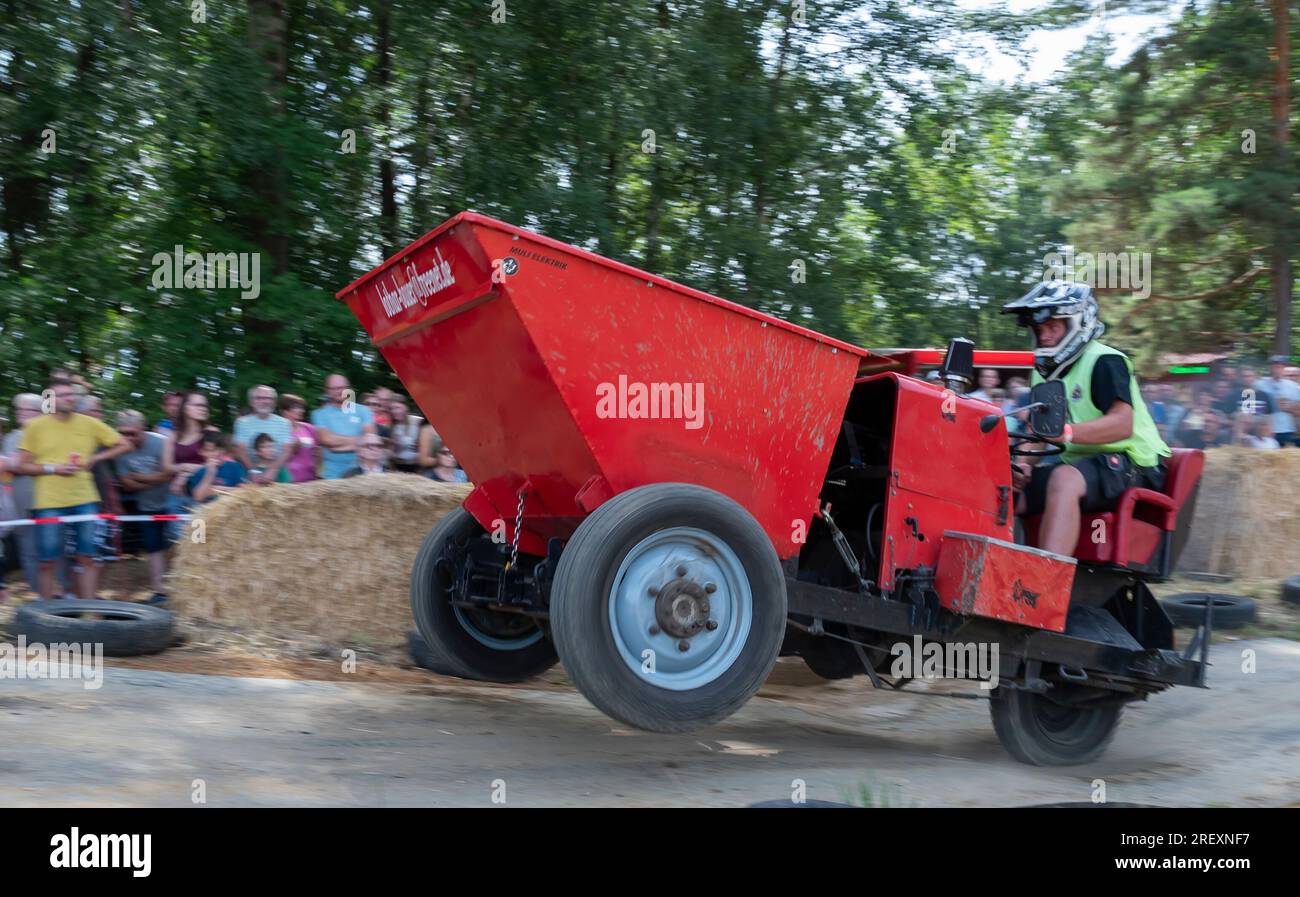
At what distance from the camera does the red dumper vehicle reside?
15.5 ft

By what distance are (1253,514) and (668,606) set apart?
8765mm

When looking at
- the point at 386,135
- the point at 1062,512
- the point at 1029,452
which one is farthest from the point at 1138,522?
the point at 386,135

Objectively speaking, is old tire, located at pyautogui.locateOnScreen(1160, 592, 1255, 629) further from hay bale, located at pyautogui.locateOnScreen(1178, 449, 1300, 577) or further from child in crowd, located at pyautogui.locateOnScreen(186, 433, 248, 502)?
child in crowd, located at pyautogui.locateOnScreen(186, 433, 248, 502)

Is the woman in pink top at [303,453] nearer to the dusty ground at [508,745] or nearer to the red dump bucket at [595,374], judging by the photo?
the dusty ground at [508,745]

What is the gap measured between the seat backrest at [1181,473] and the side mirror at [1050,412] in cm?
111

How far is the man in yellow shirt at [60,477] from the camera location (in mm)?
8375

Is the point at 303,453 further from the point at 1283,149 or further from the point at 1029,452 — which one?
the point at 1283,149

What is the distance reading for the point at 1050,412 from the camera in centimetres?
564

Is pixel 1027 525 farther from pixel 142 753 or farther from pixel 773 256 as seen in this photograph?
pixel 773 256

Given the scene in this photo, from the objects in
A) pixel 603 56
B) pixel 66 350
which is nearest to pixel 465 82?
pixel 603 56

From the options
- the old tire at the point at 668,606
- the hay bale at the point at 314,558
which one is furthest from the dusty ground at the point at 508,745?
the old tire at the point at 668,606

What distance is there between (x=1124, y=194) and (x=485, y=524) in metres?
20.1

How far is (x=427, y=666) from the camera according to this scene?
7754mm

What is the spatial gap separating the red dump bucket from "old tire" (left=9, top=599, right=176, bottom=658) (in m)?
2.80
